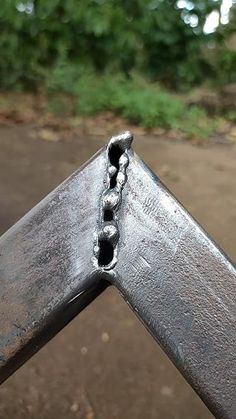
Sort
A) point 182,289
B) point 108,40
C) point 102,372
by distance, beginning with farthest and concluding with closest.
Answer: point 108,40, point 102,372, point 182,289

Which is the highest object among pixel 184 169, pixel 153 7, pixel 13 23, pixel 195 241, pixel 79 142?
pixel 13 23

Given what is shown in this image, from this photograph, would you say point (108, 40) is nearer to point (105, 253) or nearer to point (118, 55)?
point (118, 55)

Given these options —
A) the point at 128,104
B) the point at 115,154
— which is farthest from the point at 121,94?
the point at 115,154

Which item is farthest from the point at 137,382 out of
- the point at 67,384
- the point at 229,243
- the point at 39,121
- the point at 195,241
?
the point at 39,121

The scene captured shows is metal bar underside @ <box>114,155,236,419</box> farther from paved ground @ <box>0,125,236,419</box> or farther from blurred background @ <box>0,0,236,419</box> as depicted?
blurred background @ <box>0,0,236,419</box>

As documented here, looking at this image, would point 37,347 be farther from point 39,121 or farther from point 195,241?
point 39,121
